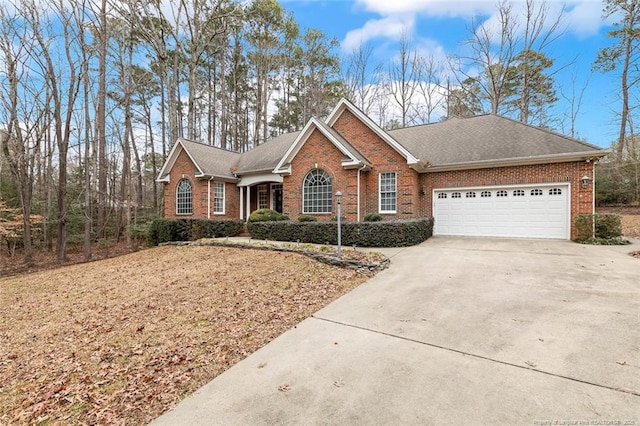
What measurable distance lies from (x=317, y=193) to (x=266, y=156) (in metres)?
5.79

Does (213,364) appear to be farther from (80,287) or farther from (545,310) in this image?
(80,287)

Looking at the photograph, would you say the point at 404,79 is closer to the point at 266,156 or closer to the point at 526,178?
the point at 266,156

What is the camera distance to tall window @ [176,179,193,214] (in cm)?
1648

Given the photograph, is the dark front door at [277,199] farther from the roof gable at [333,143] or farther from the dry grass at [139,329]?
the dry grass at [139,329]

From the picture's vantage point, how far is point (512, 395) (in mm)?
2506

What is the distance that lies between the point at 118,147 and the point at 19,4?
9.12 meters

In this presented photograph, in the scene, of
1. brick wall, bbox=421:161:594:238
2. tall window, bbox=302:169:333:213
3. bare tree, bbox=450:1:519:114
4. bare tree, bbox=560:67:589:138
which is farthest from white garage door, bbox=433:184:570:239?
bare tree, bbox=560:67:589:138

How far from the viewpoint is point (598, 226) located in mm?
9945

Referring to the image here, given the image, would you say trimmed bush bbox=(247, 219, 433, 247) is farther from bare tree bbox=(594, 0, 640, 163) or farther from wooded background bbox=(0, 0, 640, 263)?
bare tree bbox=(594, 0, 640, 163)

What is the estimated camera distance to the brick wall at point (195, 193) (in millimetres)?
15758

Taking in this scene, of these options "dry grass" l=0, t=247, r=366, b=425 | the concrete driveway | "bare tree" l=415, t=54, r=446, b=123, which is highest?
"bare tree" l=415, t=54, r=446, b=123

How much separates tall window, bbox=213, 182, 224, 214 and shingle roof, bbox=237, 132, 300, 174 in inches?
55.1

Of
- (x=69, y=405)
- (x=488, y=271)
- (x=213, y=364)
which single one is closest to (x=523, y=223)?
(x=488, y=271)

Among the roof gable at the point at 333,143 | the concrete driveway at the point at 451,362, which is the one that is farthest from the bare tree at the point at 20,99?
the concrete driveway at the point at 451,362
